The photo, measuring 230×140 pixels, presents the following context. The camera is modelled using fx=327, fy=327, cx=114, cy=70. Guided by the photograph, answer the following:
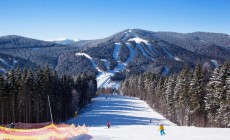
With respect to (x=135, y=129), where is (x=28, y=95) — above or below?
above

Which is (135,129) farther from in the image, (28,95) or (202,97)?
(28,95)

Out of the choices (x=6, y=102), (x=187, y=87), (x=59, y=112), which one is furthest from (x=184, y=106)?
(x=6, y=102)

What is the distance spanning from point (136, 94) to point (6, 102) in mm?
120980

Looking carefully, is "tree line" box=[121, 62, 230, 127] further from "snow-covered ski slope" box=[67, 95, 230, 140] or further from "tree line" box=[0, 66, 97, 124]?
"tree line" box=[0, 66, 97, 124]

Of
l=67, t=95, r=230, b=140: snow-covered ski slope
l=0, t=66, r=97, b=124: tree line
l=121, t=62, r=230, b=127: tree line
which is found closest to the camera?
l=67, t=95, r=230, b=140: snow-covered ski slope

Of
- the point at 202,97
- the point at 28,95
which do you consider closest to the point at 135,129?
the point at 202,97

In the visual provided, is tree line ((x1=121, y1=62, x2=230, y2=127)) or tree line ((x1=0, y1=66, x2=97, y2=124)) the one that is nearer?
tree line ((x1=121, y1=62, x2=230, y2=127))

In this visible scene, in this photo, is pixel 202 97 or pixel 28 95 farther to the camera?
pixel 28 95

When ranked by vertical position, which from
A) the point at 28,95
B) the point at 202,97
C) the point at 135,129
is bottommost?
the point at 135,129

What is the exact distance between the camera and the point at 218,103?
57.8 meters

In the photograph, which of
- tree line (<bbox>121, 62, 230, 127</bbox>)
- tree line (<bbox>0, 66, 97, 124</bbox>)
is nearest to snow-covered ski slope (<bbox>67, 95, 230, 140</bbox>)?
tree line (<bbox>121, 62, 230, 127</bbox>)

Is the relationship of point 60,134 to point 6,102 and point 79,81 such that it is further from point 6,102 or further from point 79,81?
point 79,81

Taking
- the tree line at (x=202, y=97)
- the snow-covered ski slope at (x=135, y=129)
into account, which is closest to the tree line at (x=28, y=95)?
the snow-covered ski slope at (x=135, y=129)

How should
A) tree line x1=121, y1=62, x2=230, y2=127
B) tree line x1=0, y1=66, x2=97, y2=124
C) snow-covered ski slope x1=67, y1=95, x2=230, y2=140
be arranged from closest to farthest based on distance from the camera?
snow-covered ski slope x1=67, y1=95, x2=230, y2=140 < tree line x1=121, y1=62, x2=230, y2=127 < tree line x1=0, y1=66, x2=97, y2=124
